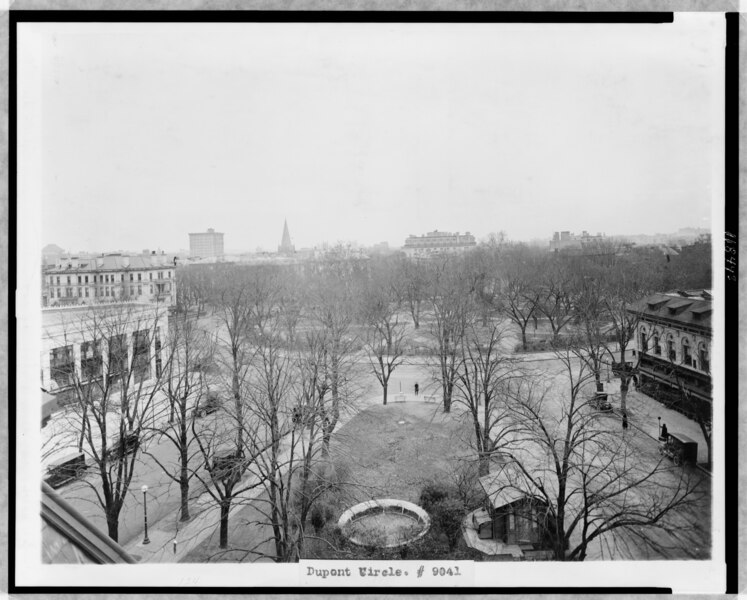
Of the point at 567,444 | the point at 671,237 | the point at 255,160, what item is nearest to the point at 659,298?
the point at 671,237

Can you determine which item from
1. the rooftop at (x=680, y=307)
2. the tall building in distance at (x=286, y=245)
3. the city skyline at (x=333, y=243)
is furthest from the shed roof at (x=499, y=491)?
the tall building in distance at (x=286, y=245)

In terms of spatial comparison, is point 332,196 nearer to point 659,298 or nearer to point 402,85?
point 402,85

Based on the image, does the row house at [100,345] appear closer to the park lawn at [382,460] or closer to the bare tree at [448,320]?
the park lawn at [382,460]

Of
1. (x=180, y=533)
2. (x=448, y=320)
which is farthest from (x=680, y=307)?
(x=180, y=533)

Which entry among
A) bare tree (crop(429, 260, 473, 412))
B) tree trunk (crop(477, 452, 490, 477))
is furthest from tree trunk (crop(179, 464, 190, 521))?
tree trunk (crop(477, 452, 490, 477))

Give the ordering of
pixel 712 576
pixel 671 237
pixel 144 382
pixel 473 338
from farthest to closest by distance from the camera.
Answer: pixel 473 338 → pixel 144 382 → pixel 671 237 → pixel 712 576

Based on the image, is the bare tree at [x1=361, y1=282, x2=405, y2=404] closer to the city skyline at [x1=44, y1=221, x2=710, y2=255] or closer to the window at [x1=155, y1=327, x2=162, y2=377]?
the city skyline at [x1=44, y1=221, x2=710, y2=255]

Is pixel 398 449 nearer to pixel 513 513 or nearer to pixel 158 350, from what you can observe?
pixel 513 513
